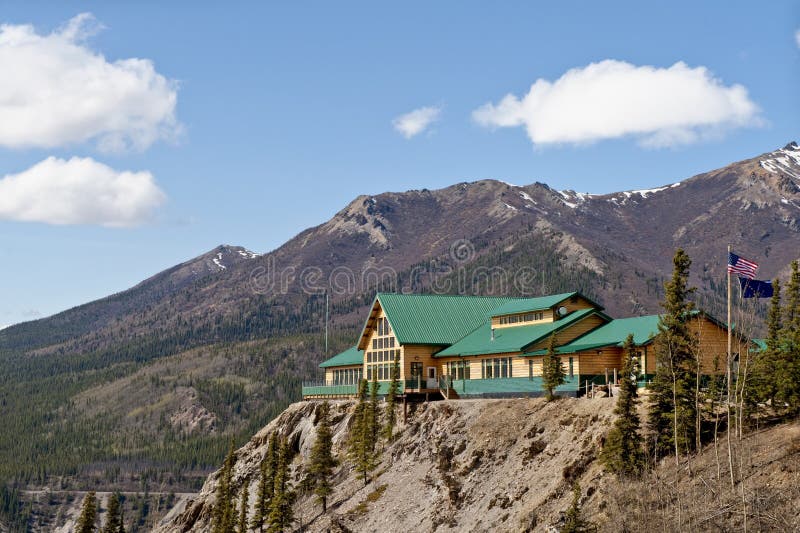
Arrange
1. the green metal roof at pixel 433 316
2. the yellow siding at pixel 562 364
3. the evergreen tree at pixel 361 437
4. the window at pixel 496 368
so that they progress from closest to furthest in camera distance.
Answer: the yellow siding at pixel 562 364, the evergreen tree at pixel 361 437, the window at pixel 496 368, the green metal roof at pixel 433 316

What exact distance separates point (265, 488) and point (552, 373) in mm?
31226

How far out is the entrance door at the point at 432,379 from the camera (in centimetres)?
8320

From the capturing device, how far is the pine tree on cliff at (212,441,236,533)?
269 ft

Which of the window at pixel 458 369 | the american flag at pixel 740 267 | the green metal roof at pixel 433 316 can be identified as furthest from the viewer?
the green metal roof at pixel 433 316

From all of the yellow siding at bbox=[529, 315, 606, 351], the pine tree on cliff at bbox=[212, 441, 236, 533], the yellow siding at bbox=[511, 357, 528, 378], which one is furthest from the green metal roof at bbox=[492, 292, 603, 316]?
the pine tree on cliff at bbox=[212, 441, 236, 533]

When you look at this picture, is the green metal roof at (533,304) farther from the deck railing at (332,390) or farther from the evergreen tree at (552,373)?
the deck railing at (332,390)

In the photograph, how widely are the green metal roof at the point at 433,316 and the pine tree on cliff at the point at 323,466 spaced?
1298cm

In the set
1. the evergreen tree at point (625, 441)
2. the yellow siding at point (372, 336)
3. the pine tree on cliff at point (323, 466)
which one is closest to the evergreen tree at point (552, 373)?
the evergreen tree at point (625, 441)

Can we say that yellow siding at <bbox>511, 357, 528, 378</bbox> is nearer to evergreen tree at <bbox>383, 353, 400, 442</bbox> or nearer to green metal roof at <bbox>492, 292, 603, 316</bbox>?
green metal roof at <bbox>492, 292, 603, 316</bbox>

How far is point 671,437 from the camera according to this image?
167 ft

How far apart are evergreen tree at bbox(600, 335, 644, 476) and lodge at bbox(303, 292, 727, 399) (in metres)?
8.35

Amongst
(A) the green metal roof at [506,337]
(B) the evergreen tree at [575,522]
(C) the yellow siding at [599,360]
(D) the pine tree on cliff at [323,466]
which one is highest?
(A) the green metal roof at [506,337]

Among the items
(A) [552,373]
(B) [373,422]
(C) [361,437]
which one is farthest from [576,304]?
(C) [361,437]

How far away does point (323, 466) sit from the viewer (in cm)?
7625
